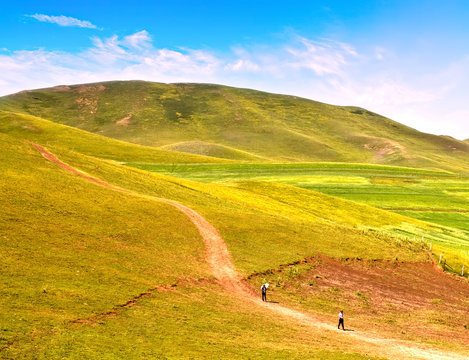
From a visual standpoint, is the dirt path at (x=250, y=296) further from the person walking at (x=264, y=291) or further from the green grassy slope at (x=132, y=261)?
the green grassy slope at (x=132, y=261)

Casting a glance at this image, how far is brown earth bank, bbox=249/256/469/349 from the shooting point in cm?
3912

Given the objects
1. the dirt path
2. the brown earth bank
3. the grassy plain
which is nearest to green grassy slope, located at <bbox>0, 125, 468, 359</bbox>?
the dirt path

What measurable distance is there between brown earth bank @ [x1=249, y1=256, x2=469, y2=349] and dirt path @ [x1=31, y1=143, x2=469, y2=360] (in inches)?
85.9

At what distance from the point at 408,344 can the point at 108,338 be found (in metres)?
25.0

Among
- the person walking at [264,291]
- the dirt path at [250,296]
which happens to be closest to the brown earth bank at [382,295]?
the person walking at [264,291]

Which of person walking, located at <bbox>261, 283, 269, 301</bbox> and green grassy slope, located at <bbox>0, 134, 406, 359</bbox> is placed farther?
person walking, located at <bbox>261, 283, 269, 301</bbox>

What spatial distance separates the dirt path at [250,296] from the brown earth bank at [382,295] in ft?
7.16

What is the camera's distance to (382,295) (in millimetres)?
49000

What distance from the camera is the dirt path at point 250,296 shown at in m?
31.0

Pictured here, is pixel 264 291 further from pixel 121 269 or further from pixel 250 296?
pixel 121 269

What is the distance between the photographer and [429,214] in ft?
358

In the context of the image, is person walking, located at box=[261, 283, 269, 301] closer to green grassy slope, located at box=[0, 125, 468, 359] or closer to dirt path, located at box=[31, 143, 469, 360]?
dirt path, located at box=[31, 143, 469, 360]

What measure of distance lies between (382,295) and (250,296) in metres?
18.7

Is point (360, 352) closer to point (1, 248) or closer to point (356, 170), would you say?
point (1, 248)
